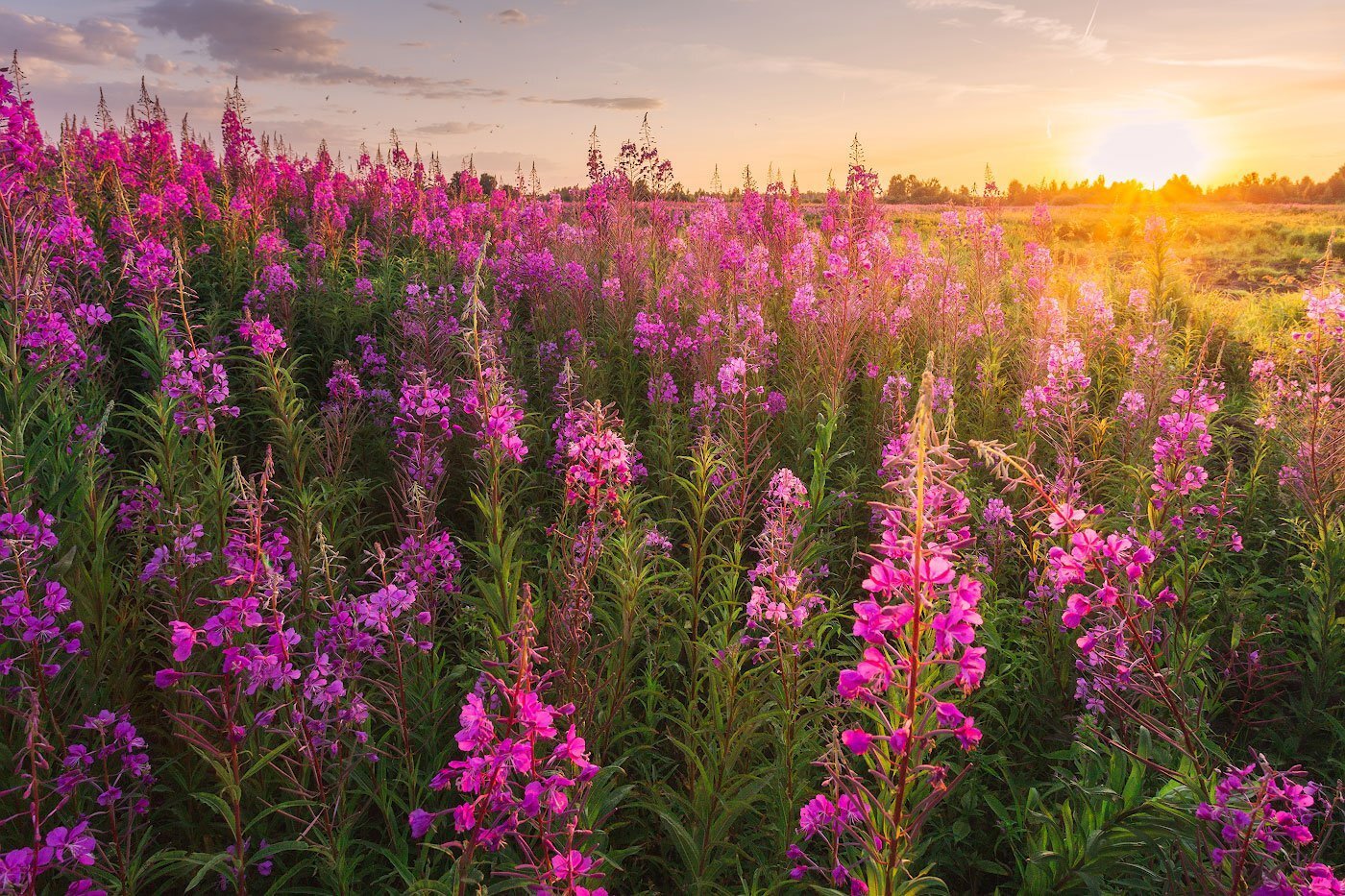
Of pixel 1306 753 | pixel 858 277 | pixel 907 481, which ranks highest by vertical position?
pixel 858 277

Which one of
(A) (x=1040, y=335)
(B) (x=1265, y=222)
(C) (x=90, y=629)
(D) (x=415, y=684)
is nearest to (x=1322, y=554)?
(A) (x=1040, y=335)

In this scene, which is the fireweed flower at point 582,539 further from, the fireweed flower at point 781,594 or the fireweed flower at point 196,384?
the fireweed flower at point 196,384

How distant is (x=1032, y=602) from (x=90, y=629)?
14.1 ft

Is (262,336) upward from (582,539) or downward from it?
upward

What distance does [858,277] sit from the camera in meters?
7.73

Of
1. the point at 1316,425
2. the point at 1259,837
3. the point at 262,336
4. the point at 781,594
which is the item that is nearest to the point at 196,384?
the point at 262,336

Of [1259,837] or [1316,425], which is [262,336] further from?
[1316,425]

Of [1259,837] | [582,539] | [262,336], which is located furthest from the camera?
[262,336]

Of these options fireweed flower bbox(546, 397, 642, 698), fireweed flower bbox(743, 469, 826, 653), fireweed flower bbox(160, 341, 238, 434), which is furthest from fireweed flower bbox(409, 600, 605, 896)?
fireweed flower bbox(160, 341, 238, 434)

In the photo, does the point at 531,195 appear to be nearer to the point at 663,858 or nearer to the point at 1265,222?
the point at 663,858

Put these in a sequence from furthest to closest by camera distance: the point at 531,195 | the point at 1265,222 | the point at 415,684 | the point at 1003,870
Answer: the point at 1265,222
the point at 531,195
the point at 415,684
the point at 1003,870

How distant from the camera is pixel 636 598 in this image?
2701 millimetres

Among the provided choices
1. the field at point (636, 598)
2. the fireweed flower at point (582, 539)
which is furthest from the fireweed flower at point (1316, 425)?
the fireweed flower at point (582, 539)

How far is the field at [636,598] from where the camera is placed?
1.65 meters
